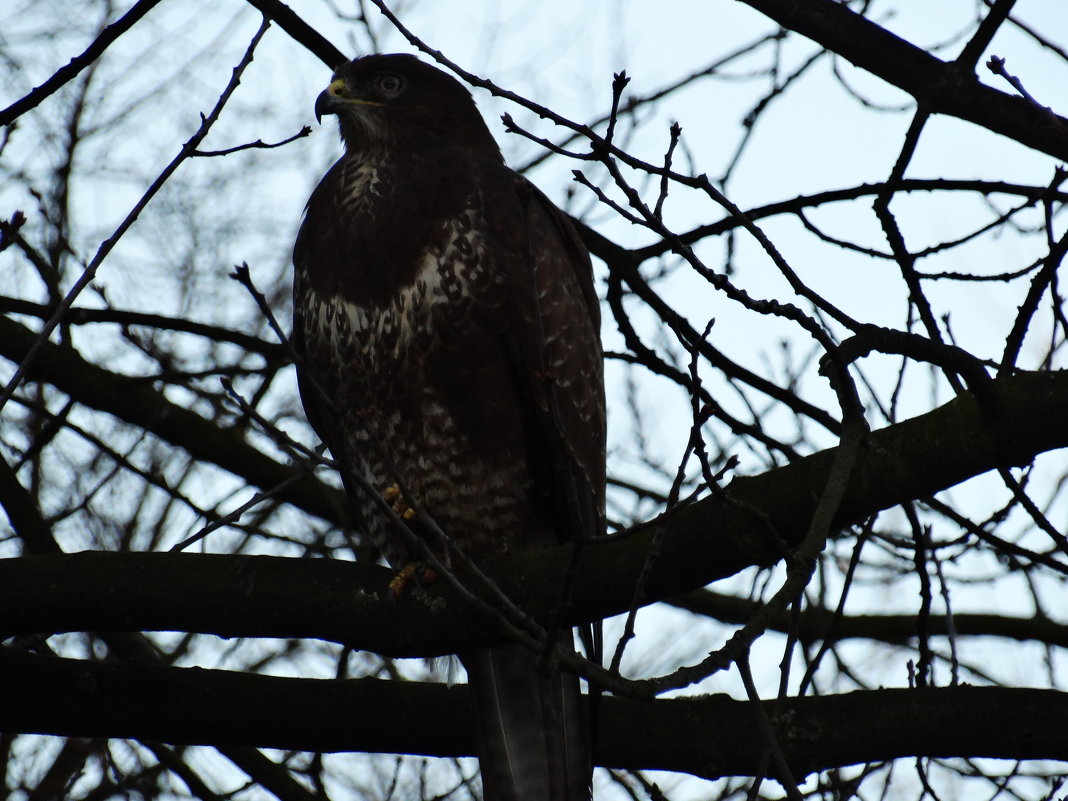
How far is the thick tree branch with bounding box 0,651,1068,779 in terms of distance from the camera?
3.82 meters

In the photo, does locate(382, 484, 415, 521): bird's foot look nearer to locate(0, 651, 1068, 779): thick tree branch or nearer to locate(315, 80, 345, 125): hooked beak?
locate(0, 651, 1068, 779): thick tree branch

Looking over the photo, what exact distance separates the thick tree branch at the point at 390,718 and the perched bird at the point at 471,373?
0.45 m

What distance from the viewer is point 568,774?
4.28 meters

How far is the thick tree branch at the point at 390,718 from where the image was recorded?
12.5 feet

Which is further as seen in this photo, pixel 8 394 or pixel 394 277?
pixel 394 277

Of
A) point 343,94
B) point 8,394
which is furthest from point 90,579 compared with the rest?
point 343,94

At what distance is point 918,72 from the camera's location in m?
3.87

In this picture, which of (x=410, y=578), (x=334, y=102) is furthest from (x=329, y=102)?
(x=410, y=578)

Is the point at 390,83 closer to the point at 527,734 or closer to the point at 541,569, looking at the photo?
the point at 541,569

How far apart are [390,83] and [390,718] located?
2776mm

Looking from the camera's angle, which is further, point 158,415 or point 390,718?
point 158,415

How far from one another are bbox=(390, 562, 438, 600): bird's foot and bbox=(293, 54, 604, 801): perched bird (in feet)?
0.88

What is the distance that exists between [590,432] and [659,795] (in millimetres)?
1860

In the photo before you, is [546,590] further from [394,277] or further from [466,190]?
[466,190]
